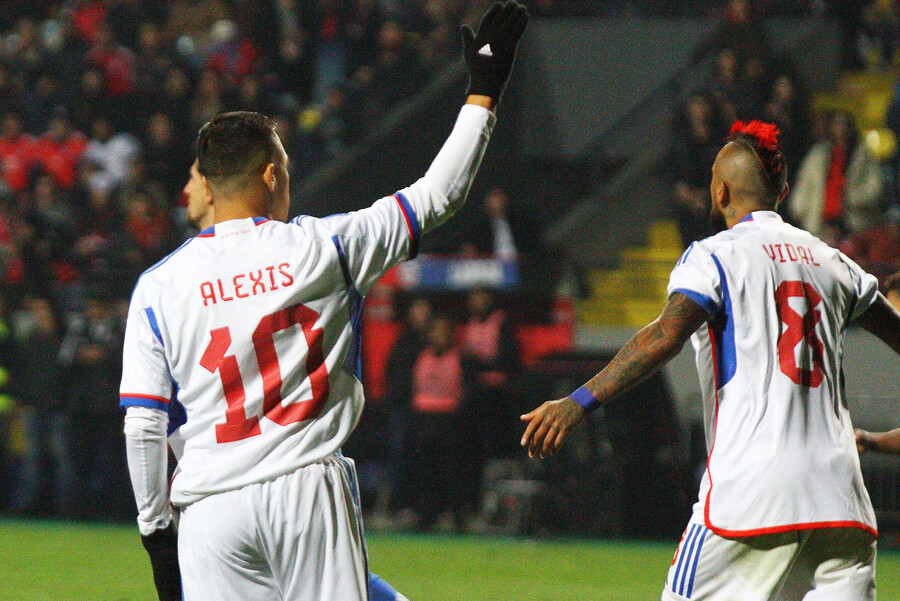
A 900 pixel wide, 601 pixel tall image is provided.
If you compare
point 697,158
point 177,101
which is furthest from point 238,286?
point 177,101

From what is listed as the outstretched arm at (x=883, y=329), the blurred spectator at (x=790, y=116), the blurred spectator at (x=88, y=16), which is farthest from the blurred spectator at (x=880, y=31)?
the outstretched arm at (x=883, y=329)

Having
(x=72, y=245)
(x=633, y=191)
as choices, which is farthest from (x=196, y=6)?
(x=633, y=191)

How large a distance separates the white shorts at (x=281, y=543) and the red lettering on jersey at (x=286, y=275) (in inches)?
19.9

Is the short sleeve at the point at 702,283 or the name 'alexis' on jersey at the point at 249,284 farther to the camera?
the short sleeve at the point at 702,283

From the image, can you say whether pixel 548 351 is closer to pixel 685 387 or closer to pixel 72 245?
pixel 685 387

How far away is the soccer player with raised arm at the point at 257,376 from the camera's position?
10.3ft

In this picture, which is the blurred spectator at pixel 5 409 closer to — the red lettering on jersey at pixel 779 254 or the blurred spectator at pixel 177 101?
the blurred spectator at pixel 177 101

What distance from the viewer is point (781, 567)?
11.1ft

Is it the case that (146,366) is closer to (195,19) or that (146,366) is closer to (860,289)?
(860,289)

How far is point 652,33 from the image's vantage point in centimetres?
1518

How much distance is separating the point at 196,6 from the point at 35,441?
921 cm

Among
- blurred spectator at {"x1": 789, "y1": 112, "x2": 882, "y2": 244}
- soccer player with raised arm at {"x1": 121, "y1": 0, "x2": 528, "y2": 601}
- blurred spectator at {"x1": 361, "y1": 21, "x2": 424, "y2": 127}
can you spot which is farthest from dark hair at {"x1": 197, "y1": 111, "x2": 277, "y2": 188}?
blurred spectator at {"x1": 361, "y1": 21, "x2": 424, "y2": 127}

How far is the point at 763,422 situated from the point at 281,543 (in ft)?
4.75

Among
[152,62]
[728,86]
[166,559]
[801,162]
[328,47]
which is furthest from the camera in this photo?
[328,47]
